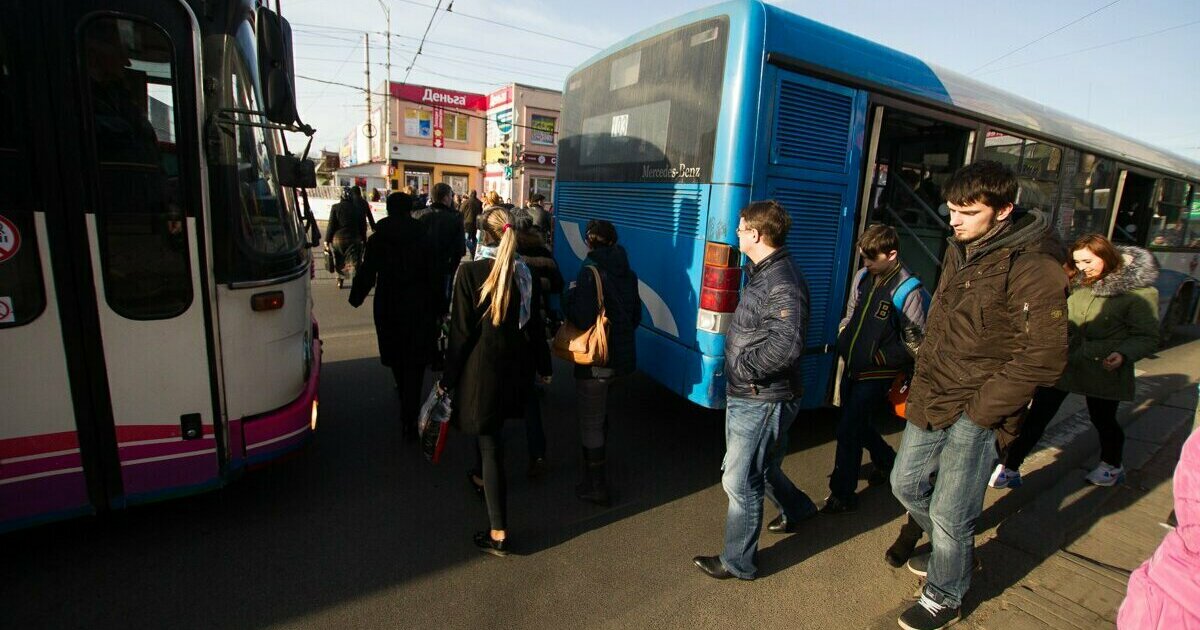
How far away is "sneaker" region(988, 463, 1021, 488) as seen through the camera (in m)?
4.07

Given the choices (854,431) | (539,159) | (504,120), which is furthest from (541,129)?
(854,431)

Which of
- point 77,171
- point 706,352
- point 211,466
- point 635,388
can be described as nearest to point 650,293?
point 706,352

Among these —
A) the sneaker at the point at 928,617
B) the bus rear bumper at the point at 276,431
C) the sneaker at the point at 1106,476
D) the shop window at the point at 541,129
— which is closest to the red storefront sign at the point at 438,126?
the shop window at the point at 541,129

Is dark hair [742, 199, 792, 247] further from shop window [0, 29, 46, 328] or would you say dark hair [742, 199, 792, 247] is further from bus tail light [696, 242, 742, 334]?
shop window [0, 29, 46, 328]

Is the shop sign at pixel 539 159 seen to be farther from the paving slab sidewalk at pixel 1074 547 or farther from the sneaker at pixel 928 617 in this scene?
the sneaker at pixel 928 617

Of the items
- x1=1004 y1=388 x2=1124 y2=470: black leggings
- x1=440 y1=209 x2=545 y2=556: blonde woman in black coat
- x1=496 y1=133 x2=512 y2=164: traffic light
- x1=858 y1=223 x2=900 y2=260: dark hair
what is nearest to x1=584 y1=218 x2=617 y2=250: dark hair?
x1=440 y1=209 x2=545 y2=556: blonde woman in black coat

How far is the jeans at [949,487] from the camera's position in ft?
8.07

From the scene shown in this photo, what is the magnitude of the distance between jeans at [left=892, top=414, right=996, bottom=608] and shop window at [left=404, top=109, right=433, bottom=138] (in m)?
36.8

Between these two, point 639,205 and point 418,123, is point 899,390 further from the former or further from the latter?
point 418,123

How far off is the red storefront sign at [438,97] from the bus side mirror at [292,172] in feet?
113

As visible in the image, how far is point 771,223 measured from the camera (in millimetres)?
2648

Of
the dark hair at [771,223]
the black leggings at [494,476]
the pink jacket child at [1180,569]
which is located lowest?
the black leggings at [494,476]

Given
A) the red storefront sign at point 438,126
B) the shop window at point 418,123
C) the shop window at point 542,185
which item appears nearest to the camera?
the shop window at point 542,185

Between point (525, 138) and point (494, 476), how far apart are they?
32.8 metres
